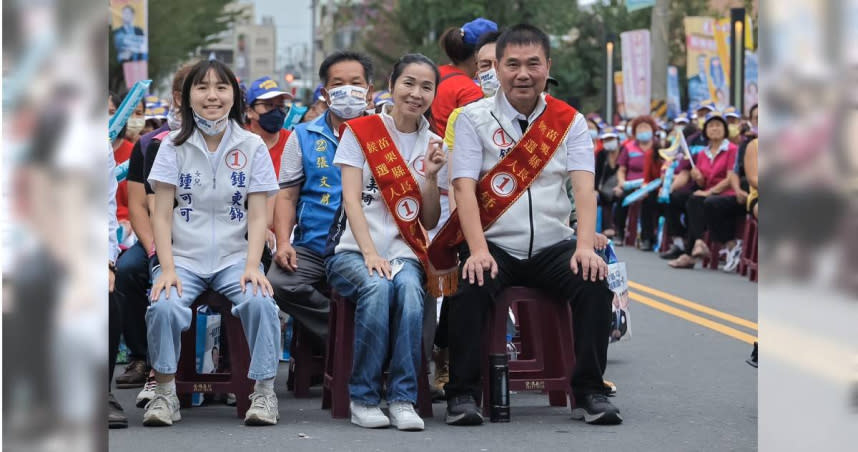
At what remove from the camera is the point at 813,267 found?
2500mm

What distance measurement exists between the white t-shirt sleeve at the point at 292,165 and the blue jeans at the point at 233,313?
0.95m

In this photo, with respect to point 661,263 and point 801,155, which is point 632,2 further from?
point 801,155

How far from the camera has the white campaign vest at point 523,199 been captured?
6297 millimetres

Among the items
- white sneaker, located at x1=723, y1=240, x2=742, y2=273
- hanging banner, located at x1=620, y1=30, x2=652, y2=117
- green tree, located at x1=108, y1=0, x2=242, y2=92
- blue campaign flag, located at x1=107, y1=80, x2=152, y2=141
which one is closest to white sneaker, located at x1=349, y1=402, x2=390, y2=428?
blue campaign flag, located at x1=107, y1=80, x2=152, y2=141

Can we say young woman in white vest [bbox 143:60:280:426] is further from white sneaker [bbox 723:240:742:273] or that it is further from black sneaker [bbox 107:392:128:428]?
white sneaker [bbox 723:240:742:273]

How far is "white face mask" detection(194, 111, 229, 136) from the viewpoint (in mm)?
6297

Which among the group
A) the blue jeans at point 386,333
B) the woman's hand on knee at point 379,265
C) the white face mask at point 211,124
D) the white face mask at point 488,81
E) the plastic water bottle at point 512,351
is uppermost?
the white face mask at point 488,81

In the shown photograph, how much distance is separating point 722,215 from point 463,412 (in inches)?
383

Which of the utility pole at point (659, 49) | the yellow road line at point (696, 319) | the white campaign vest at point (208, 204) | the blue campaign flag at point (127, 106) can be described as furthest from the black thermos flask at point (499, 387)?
the utility pole at point (659, 49)

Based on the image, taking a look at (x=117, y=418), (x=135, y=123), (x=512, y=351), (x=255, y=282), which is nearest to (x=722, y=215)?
(x=135, y=123)

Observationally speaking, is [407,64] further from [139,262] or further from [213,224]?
[139,262]

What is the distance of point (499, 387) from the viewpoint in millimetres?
6223

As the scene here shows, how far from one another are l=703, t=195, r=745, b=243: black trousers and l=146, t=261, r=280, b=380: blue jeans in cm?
979

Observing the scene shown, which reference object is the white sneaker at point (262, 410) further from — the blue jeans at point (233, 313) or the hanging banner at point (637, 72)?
the hanging banner at point (637, 72)
